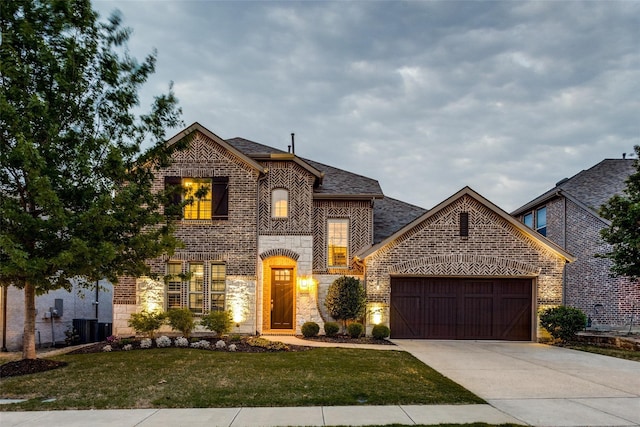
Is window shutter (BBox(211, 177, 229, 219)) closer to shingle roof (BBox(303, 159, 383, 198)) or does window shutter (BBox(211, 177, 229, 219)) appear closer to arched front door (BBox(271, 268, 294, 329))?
arched front door (BBox(271, 268, 294, 329))

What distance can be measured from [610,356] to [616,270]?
9.54 feet

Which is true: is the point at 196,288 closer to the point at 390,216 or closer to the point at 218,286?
the point at 218,286

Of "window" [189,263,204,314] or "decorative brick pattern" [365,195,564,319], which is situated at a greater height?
"decorative brick pattern" [365,195,564,319]

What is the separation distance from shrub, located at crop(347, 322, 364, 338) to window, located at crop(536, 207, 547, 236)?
1238cm

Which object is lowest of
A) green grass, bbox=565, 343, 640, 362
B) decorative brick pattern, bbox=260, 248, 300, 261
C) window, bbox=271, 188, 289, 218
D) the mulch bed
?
green grass, bbox=565, 343, 640, 362

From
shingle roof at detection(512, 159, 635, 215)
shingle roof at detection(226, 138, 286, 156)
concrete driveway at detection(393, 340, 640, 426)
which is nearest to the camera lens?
concrete driveway at detection(393, 340, 640, 426)

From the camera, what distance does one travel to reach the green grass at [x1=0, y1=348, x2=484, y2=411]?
6.64m

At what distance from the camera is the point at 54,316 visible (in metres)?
14.2

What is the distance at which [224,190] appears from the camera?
51.4 ft

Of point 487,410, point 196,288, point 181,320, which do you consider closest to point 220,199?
point 196,288

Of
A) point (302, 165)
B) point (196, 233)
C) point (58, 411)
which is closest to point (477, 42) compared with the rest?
point (302, 165)

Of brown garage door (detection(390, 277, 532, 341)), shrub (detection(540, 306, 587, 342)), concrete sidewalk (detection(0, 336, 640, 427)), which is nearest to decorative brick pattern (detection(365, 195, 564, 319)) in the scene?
brown garage door (detection(390, 277, 532, 341))

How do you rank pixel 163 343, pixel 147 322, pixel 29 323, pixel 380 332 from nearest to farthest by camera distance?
pixel 29 323, pixel 163 343, pixel 147 322, pixel 380 332

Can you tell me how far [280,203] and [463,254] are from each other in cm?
713
